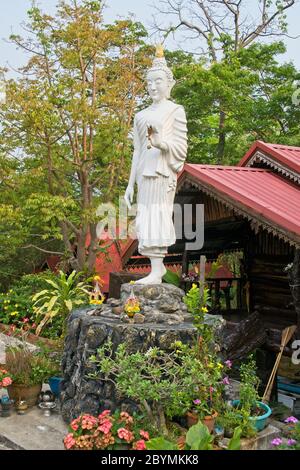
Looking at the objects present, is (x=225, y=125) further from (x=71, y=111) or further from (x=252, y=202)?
(x=252, y=202)

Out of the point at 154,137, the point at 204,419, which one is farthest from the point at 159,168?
the point at 204,419

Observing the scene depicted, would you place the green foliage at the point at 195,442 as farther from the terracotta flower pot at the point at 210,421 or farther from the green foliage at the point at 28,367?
the green foliage at the point at 28,367

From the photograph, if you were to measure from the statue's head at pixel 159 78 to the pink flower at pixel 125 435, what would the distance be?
424cm

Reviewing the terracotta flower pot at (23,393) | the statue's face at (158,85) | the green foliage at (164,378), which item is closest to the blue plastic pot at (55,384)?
the terracotta flower pot at (23,393)

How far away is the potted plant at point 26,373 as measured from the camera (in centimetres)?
629

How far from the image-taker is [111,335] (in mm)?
5531

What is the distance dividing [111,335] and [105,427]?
1222mm

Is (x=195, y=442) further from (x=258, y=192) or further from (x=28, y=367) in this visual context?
(x=258, y=192)

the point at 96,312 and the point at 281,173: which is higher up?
the point at 281,173

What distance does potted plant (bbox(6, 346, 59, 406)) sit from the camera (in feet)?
20.6

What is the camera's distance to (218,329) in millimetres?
5957

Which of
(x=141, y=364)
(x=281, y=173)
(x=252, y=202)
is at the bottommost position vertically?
(x=141, y=364)
